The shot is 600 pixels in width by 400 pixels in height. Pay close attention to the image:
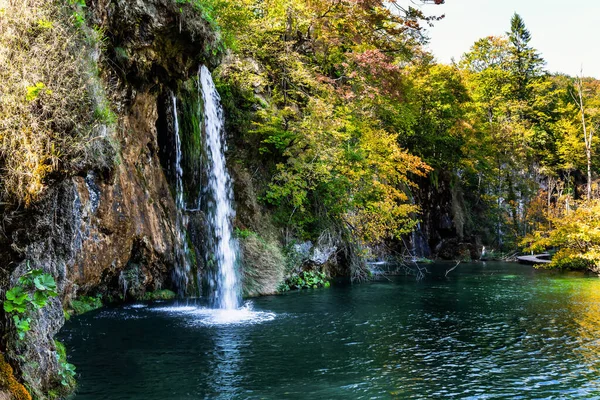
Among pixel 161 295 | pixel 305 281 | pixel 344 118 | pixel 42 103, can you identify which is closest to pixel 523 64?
pixel 344 118

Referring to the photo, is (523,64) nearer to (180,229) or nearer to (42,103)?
(180,229)

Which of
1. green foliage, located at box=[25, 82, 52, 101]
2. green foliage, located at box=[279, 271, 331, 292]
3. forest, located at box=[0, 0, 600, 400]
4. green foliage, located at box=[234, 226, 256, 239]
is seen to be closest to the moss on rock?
forest, located at box=[0, 0, 600, 400]

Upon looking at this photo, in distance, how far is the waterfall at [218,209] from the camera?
1350 cm

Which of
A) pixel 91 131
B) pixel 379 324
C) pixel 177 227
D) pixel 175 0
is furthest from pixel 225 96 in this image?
pixel 91 131

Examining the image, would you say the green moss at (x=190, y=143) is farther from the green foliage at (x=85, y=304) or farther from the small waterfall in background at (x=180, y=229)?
the green foliage at (x=85, y=304)

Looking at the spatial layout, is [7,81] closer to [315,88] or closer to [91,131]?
[91,131]

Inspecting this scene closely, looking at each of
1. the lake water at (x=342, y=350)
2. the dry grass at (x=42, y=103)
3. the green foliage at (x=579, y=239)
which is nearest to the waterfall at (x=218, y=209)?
the lake water at (x=342, y=350)

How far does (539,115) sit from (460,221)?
48.5 feet

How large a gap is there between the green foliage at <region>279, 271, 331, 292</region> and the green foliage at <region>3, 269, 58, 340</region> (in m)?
11.5

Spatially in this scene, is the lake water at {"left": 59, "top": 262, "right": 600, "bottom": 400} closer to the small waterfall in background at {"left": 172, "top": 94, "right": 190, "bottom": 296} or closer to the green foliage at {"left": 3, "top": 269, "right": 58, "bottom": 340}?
the small waterfall in background at {"left": 172, "top": 94, "right": 190, "bottom": 296}

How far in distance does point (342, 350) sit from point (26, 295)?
16.0 ft

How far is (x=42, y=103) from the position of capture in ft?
14.0

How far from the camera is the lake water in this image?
588 cm

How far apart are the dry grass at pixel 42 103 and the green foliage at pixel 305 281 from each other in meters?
11.6
